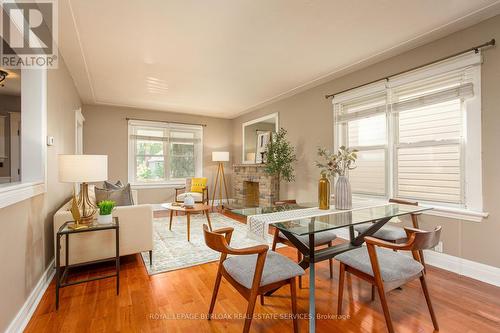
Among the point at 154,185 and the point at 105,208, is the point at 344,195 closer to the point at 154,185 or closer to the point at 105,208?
the point at 105,208

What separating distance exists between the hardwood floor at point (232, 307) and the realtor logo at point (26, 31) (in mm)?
2178

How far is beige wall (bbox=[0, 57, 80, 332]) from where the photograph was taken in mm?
1561

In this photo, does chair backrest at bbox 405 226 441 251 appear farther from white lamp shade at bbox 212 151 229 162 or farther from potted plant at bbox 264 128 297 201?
white lamp shade at bbox 212 151 229 162

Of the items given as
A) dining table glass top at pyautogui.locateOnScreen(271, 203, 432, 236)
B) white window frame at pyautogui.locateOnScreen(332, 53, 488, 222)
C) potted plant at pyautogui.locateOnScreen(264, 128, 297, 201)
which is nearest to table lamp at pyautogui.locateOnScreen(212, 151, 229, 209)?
potted plant at pyautogui.locateOnScreen(264, 128, 297, 201)

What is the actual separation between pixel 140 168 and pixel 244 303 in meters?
4.97

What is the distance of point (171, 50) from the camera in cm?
299

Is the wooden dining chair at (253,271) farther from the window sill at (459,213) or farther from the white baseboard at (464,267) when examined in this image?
the white baseboard at (464,267)

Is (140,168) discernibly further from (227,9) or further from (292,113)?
(227,9)

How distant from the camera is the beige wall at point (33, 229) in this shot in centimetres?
156

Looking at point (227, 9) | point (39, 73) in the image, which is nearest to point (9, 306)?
point (39, 73)

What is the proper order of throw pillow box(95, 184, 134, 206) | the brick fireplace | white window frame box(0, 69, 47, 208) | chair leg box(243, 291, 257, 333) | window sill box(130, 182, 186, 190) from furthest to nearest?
window sill box(130, 182, 186, 190) → the brick fireplace → throw pillow box(95, 184, 134, 206) → white window frame box(0, 69, 47, 208) → chair leg box(243, 291, 257, 333)

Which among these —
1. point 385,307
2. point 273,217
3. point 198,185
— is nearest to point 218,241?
point 273,217

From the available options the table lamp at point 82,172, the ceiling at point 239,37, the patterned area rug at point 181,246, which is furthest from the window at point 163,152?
the table lamp at point 82,172

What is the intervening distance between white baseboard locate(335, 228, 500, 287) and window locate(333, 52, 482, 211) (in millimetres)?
567
